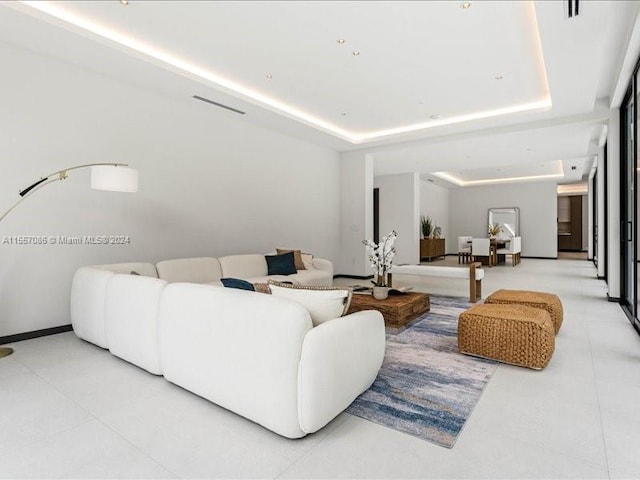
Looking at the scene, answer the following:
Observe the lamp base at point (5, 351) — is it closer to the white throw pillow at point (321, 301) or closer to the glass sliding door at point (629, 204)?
the white throw pillow at point (321, 301)

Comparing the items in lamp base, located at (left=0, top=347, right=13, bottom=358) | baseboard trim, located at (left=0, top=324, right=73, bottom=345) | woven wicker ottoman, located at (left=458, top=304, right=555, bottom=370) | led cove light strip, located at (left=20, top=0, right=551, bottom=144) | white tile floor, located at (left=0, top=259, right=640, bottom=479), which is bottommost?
white tile floor, located at (left=0, top=259, right=640, bottom=479)

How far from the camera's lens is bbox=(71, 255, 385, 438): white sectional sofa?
182 centimetres

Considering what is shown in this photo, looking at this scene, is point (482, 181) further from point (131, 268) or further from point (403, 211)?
point (131, 268)

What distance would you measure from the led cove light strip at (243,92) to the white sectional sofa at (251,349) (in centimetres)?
262

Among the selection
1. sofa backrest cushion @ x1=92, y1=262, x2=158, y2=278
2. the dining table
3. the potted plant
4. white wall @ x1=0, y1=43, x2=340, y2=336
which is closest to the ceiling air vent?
white wall @ x1=0, y1=43, x2=340, y2=336

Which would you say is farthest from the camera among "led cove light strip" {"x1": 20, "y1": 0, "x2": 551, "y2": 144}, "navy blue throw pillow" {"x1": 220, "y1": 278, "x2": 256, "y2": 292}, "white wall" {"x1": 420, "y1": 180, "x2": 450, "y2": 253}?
"white wall" {"x1": 420, "y1": 180, "x2": 450, "y2": 253}

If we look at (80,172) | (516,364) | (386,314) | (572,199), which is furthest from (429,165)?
(572,199)

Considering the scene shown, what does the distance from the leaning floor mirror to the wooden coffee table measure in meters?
10.8

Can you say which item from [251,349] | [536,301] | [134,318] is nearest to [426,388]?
[251,349]

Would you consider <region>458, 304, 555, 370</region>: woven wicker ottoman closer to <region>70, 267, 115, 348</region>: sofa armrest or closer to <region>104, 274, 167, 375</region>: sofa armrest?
<region>104, 274, 167, 375</region>: sofa armrest

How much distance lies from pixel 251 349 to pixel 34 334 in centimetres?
327

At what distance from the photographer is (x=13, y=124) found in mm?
3627

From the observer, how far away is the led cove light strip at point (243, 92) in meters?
3.41

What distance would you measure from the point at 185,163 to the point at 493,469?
4.99 m
